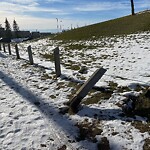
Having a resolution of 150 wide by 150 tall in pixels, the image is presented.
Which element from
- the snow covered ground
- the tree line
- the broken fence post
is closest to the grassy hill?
the snow covered ground

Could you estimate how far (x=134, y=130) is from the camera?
16.2 feet

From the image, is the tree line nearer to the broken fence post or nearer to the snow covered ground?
the snow covered ground

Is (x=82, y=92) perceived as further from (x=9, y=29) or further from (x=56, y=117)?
(x=9, y=29)

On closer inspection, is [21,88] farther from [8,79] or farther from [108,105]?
[108,105]

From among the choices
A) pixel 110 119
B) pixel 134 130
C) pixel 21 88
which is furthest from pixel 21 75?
pixel 134 130

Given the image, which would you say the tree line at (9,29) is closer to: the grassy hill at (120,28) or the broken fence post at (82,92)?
the grassy hill at (120,28)

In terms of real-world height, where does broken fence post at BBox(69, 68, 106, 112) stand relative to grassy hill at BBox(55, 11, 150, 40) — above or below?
below

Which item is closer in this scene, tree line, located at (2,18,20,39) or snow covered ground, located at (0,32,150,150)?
snow covered ground, located at (0,32,150,150)

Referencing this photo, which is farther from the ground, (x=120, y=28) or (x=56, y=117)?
(x=120, y=28)

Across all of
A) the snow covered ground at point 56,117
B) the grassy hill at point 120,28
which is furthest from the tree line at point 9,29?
the snow covered ground at point 56,117

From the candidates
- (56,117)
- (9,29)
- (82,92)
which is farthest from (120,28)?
(9,29)

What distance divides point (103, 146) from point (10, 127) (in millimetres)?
2305

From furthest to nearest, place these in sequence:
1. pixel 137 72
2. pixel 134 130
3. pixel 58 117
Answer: pixel 137 72
pixel 58 117
pixel 134 130

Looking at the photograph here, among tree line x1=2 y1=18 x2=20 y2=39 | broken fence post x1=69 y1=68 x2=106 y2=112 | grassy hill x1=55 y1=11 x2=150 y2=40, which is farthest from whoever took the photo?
tree line x1=2 y1=18 x2=20 y2=39
